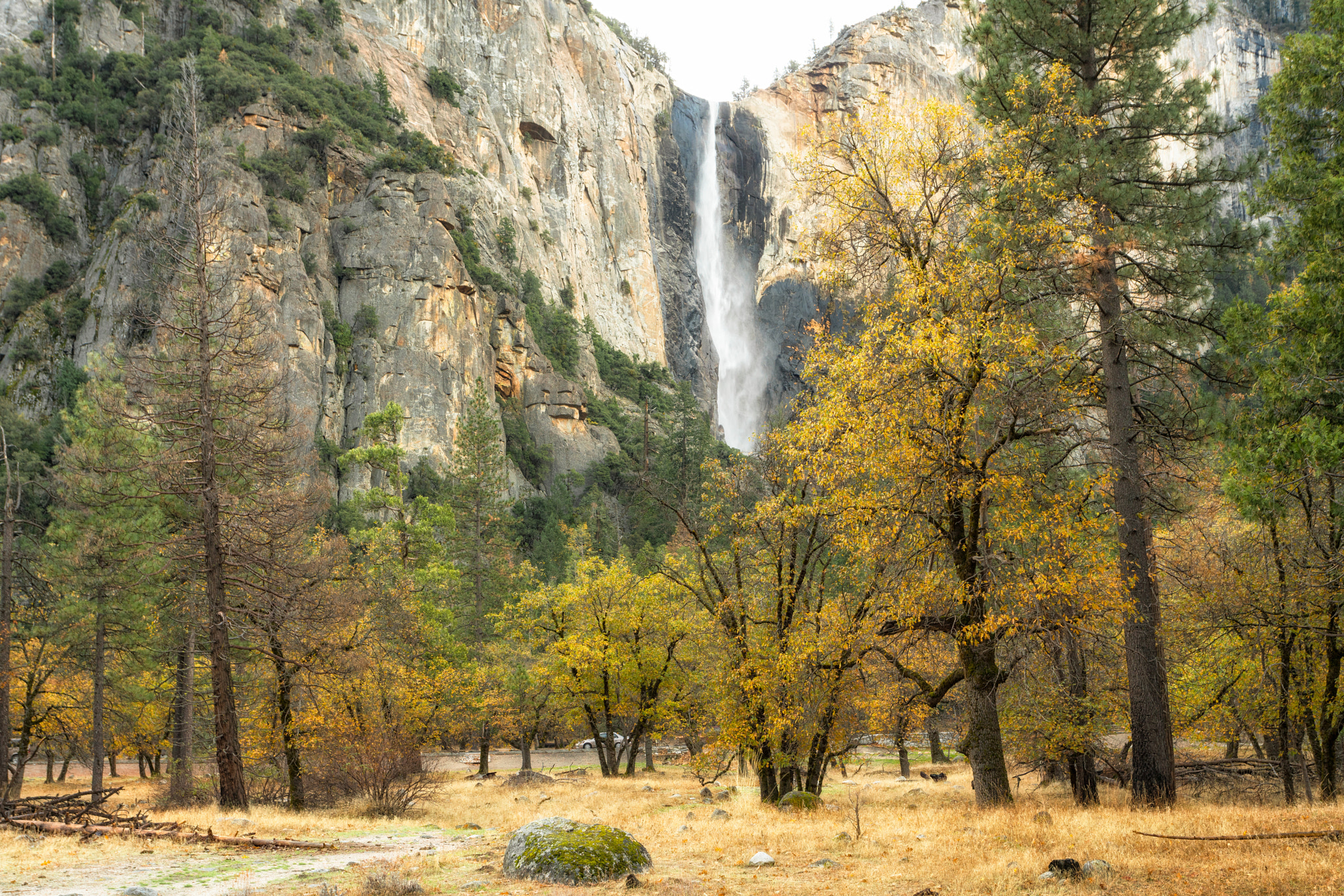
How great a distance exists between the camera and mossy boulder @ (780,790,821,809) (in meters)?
14.5

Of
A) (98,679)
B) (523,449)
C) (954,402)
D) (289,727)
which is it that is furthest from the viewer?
(523,449)

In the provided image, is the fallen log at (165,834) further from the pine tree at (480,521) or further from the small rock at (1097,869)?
the pine tree at (480,521)

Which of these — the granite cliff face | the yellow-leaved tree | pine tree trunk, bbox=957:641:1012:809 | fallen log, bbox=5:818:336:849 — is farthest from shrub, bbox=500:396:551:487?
pine tree trunk, bbox=957:641:1012:809

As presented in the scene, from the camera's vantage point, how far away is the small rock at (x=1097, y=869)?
707 centimetres

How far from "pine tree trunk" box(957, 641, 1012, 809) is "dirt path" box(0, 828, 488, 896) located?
7.16 metres

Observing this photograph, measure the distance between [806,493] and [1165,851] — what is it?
10623 millimetres

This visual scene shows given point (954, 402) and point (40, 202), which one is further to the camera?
point (40, 202)

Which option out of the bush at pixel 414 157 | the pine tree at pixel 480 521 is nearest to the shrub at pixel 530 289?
the bush at pixel 414 157

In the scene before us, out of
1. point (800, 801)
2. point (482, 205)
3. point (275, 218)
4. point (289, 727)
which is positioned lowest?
point (800, 801)

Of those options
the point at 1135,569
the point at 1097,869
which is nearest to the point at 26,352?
the point at 1135,569

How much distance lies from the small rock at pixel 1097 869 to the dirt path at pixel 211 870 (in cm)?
649

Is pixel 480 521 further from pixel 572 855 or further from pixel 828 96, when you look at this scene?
pixel 828 96

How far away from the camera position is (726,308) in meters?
107

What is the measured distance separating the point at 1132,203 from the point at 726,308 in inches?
3761
